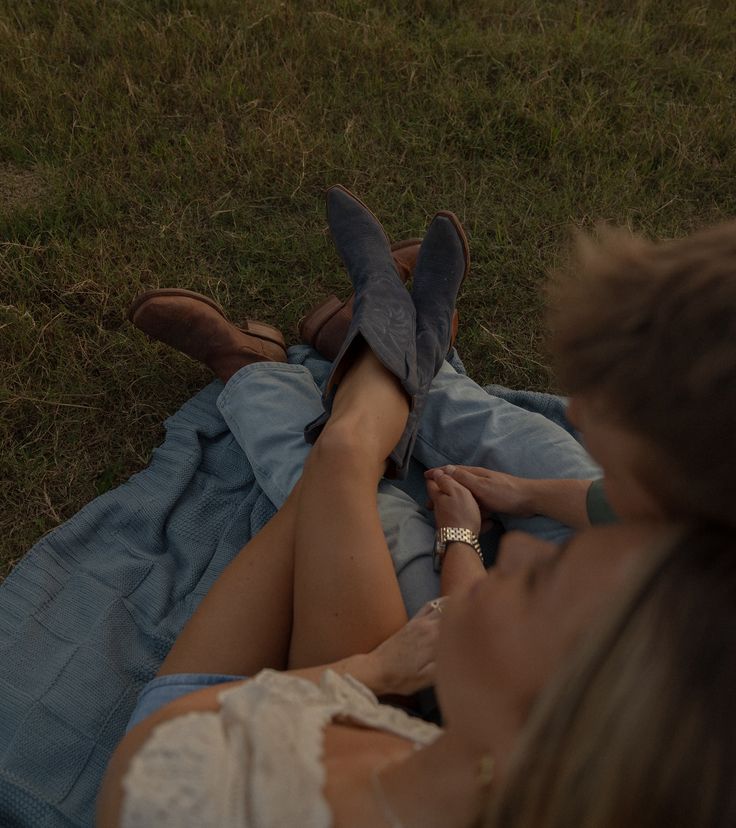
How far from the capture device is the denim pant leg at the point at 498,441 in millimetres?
2049

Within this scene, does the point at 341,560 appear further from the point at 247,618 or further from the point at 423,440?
the point at 423,440

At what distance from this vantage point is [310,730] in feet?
4.05

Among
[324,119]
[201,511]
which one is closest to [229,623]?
[201,511]

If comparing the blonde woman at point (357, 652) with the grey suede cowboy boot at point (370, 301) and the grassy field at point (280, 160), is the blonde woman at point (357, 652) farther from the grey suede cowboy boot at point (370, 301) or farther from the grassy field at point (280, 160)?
the grassy field at point (280, 160)

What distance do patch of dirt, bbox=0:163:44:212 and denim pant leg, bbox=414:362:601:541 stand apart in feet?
5.20

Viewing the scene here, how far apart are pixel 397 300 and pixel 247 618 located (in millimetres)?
1130

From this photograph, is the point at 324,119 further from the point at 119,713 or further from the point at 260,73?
the point at 119,713

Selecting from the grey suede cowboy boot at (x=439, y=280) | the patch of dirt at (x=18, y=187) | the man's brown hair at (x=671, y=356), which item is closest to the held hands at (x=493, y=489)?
the grey suede cowboy boot at (x=439, y=280)

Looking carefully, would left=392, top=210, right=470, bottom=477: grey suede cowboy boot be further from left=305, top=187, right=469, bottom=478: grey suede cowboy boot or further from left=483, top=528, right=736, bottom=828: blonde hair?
left=483, top=528, right=736, bottom=828: blonde hair

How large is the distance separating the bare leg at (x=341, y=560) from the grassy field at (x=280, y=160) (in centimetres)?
81

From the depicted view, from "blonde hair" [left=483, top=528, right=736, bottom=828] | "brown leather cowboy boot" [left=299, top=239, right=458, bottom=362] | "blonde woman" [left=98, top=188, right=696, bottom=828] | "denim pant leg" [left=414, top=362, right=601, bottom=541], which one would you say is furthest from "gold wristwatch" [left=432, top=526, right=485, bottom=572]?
"blonde hair" [left=483, top=528, right=736, bottom=828]

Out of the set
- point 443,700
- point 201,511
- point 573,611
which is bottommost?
point 201,511

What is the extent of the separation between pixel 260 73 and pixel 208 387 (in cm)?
142

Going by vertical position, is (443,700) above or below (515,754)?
below
